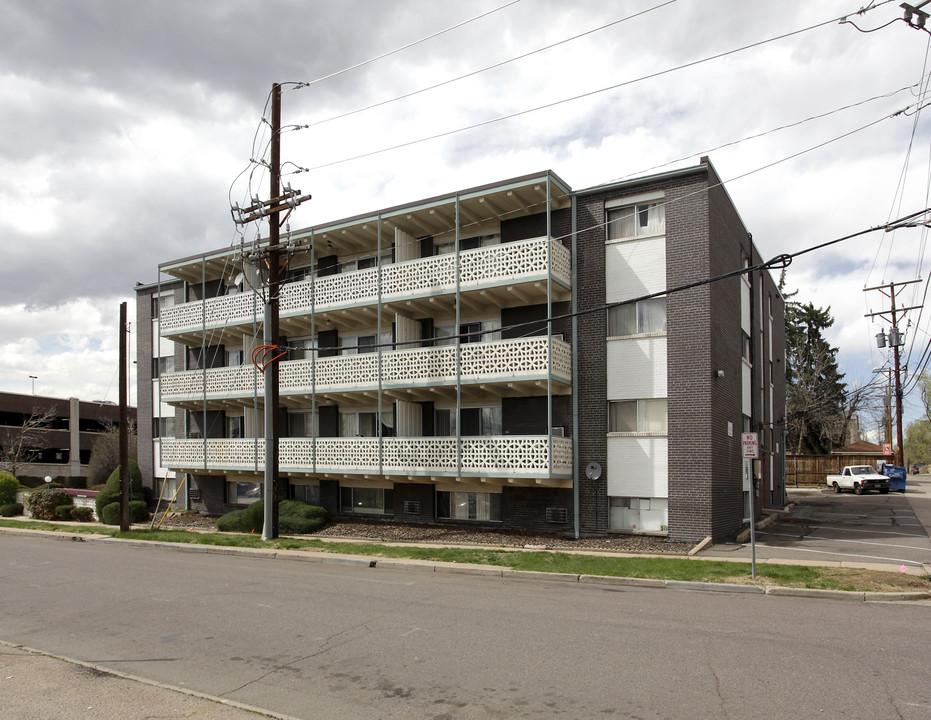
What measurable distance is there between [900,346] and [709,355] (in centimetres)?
3637

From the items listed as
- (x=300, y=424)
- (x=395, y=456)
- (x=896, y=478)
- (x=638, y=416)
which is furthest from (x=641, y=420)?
(x=896, y=478)

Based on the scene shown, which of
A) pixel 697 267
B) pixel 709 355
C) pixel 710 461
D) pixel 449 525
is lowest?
pixel 449 525

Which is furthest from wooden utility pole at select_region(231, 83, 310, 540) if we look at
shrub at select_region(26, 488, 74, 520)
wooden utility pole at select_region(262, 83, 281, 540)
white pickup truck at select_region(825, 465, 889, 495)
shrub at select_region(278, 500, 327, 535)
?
white pickup truck at select_region(825, 465, 889, 495)

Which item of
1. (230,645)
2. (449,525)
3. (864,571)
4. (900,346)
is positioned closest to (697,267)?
(864,571)

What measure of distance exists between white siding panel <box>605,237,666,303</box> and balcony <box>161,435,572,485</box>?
4624 millimetres

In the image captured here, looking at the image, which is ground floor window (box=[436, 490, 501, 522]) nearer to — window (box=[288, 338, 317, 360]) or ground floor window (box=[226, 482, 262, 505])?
window (box=[288, 338, 317, 360])

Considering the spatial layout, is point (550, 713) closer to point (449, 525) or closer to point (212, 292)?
point (449, 525)

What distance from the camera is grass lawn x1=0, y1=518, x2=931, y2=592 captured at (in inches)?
504

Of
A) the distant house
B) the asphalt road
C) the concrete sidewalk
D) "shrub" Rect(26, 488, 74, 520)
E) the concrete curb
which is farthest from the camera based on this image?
the distant house

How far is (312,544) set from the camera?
2000cm

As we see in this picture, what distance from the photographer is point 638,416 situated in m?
20.2

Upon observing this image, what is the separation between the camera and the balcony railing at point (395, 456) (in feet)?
65.9

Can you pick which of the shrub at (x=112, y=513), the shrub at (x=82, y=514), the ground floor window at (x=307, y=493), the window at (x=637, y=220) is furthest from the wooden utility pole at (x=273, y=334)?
the shrub at (x=82, y=514)

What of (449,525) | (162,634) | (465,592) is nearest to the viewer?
(162,634)
